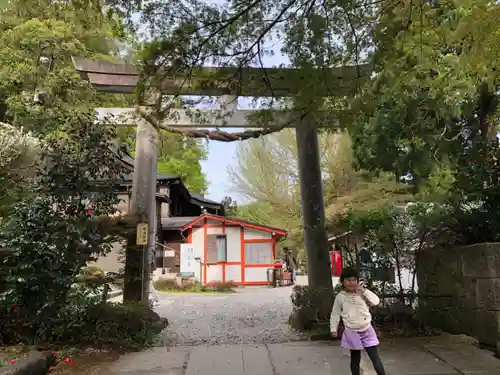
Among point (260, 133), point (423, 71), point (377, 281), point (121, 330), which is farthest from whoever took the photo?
point (260, 133)

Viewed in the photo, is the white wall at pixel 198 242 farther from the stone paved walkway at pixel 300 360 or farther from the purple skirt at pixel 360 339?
the purple skirt at pixel 360 339

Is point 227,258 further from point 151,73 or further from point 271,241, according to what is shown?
point 151,73

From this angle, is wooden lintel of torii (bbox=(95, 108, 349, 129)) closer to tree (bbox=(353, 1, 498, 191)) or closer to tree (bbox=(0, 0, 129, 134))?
tree (bbox=(353, 1, 498, 191))

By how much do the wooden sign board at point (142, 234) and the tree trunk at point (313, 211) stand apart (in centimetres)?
298

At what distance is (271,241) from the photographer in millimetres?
20703

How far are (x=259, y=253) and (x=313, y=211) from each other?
43.3 ft

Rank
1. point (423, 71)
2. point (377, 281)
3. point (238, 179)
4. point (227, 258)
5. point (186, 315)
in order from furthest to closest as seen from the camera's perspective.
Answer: point (238, 179)
point (227, 258)
point (186, 315)
point (377, 281)
point (423, 71)

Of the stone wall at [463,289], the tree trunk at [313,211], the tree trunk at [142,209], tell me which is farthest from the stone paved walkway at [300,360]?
the tree trunk at [313,211]

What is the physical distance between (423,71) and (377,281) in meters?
3.12

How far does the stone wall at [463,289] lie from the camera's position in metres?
5.16

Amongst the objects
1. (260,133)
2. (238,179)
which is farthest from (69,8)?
(238,179)

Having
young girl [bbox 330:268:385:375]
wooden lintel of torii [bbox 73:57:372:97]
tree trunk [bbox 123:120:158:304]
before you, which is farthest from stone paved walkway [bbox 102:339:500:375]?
wooden lintel of torii [bbox 73:57:372:97]

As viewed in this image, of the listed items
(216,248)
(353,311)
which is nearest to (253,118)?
(353,311)

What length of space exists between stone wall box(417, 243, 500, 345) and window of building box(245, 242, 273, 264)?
47.2ft
